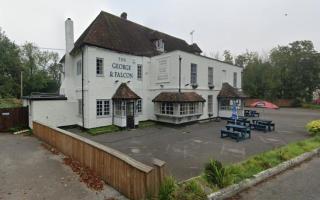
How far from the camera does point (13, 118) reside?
1680 cm

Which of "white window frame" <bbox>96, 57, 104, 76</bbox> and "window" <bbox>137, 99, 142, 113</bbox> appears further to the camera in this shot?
"window" <bbox>137, 99, 142, 113</bbox>

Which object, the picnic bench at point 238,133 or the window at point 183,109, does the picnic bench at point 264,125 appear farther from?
the window at point 183,109

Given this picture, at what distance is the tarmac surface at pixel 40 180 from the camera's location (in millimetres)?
5441

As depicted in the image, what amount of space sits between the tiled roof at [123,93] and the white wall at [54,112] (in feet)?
12.7

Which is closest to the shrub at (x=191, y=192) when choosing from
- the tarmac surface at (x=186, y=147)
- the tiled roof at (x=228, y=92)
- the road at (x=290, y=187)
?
the road at (x=290, y=187)

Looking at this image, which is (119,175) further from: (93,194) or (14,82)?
(14,82)

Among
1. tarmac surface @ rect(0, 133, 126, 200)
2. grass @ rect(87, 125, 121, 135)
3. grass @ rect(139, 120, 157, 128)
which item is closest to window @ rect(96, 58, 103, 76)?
grass @ rect(87, 125, 121, 135)

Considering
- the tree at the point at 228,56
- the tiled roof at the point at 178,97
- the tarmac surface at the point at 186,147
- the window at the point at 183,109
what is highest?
the tree at the point at 228,56

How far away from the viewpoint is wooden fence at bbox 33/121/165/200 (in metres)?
4.85

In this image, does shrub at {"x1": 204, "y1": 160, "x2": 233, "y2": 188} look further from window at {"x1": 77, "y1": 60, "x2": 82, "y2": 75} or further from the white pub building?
window at {"x1": 77, "y1": 60, "x2": 82, "y2": 75}

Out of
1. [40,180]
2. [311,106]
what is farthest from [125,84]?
[311,106]

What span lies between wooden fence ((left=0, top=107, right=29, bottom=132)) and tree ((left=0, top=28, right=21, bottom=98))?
21189mm

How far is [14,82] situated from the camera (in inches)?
1430

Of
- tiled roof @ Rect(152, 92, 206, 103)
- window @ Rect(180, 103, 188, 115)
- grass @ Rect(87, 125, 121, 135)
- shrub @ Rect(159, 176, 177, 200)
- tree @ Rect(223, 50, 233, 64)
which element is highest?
tree @ Rect(223, 50, 233, 64)
